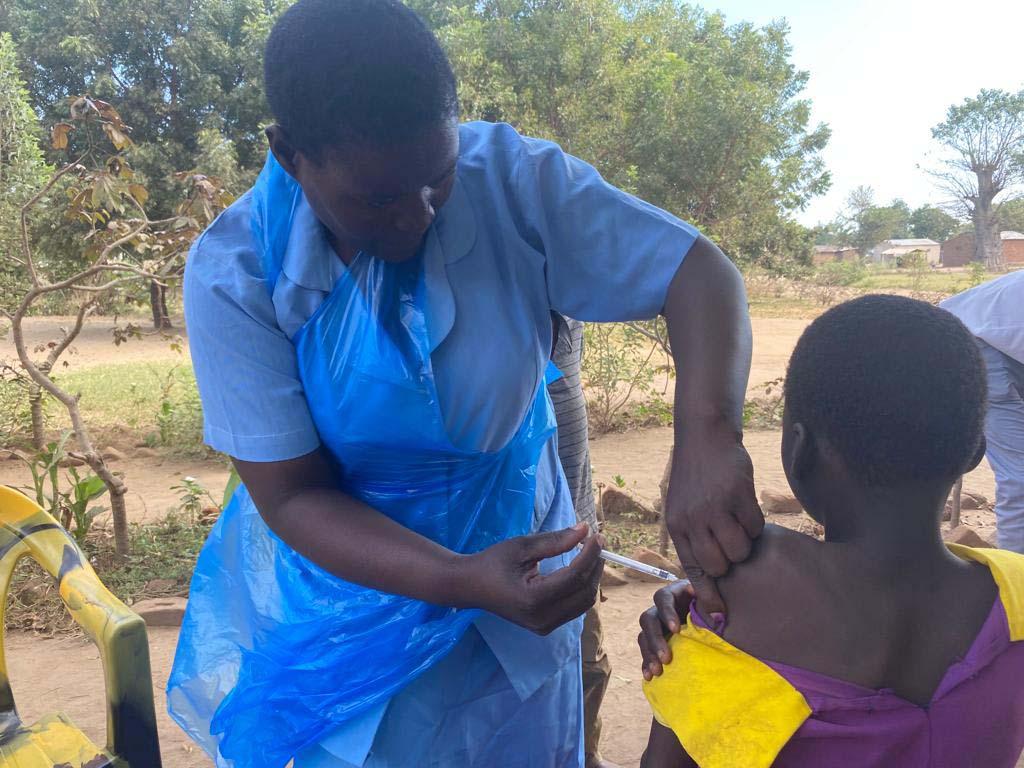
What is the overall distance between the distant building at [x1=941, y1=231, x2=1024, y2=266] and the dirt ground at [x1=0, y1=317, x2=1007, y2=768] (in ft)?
78.3

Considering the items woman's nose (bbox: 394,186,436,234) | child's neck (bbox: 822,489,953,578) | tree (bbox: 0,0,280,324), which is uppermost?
tree (bbox: 0,0,280,324)

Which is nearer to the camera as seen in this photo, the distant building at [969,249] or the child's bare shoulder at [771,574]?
the child's bare shoulder at [771,574]

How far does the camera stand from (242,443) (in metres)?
1.12

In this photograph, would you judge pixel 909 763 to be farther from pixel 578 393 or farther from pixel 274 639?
pixel 578 393

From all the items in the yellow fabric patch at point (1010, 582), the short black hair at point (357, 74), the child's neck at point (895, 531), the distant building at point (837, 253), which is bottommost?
the distant building at point (837, 253)

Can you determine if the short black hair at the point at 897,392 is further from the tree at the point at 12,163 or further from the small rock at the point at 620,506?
the tree at the point at 12,163

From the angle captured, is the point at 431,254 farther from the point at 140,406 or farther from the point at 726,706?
the point at 140,406

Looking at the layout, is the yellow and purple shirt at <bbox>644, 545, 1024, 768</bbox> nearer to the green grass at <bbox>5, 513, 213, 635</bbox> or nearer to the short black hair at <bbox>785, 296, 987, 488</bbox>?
the short black hair at <bbox>785, 296, 987, 488</bbox>

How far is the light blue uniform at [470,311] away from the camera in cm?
112

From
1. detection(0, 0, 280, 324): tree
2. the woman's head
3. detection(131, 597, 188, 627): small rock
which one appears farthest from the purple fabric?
detection(0, 0, 280, 324): tree

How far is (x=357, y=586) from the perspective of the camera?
1.24m

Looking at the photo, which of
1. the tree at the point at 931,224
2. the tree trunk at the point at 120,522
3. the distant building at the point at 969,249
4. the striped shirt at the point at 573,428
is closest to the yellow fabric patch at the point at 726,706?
the striped shirt at the point at 573,428

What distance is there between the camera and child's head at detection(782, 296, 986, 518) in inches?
39.7

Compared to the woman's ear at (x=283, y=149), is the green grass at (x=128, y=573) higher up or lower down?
lower down
